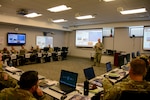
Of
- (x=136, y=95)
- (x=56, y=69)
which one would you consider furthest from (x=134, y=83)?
(x=56, y=69)

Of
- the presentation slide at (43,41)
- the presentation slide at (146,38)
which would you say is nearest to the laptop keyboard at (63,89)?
the presentation slide at (146,38)

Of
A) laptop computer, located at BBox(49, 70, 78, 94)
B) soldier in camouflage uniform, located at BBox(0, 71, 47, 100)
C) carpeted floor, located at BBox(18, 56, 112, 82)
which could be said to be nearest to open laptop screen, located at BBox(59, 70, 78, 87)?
laptop computer, located at BBox(49, 70, 78, 94)

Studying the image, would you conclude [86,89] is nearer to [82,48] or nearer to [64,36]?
[82,48]

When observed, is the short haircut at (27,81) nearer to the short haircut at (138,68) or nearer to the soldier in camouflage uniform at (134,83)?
the soldier in camouflage uniform at (134,83)

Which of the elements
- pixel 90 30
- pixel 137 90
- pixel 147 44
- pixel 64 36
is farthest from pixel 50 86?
pixel 64 36

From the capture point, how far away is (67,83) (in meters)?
2.33

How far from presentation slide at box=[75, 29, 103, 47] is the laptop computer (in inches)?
300

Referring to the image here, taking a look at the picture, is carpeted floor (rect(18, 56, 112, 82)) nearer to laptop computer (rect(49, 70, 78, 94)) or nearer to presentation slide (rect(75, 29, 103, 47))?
laptop computer (rect(49, 70, 78, 94))

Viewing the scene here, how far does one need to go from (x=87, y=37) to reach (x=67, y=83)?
838 cm

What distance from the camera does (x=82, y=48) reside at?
11109mm

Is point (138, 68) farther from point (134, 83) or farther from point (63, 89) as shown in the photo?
point (63, 89)

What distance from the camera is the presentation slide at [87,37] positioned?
389 inches

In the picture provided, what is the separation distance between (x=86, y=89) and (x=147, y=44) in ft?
23.2

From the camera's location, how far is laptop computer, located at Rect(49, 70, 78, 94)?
216cm
